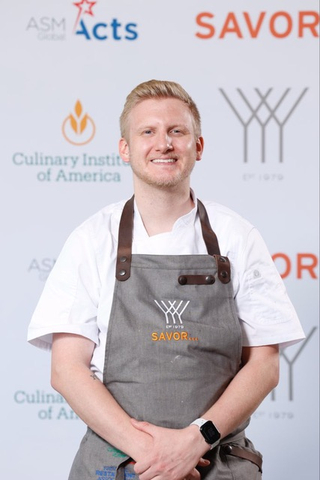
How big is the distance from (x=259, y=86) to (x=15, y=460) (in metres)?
1.51

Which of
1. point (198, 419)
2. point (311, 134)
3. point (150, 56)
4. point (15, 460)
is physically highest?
point (150, 56)

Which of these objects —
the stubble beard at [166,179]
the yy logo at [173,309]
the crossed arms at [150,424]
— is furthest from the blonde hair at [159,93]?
the crossed arms at [150,424]

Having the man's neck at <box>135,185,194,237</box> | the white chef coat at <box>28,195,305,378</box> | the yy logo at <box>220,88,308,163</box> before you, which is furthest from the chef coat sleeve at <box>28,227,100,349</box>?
the yy logo at <box>220,88,308,163</box>

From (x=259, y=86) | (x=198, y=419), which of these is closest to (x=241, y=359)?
(x=198, y=419)

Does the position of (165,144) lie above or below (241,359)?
above

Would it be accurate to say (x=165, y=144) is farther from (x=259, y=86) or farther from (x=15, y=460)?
(x=15, y=460)

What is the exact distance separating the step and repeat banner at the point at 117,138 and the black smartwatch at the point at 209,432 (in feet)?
4.16

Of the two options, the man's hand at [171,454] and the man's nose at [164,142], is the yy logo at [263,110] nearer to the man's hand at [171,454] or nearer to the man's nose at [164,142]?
the man's nose at [164,142]

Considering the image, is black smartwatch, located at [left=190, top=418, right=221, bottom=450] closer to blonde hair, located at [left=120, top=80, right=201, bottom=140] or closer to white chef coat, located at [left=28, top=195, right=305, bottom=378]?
white chef coat, located at [left=28, top=195, right=305, bottom=378]

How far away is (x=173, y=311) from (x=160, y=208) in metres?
0.24

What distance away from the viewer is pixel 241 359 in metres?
1.81

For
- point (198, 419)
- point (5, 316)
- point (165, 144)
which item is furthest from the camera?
point (5, 316)

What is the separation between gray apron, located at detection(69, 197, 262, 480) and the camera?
1667mm

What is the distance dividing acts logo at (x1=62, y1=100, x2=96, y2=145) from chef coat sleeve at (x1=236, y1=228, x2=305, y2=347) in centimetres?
121
